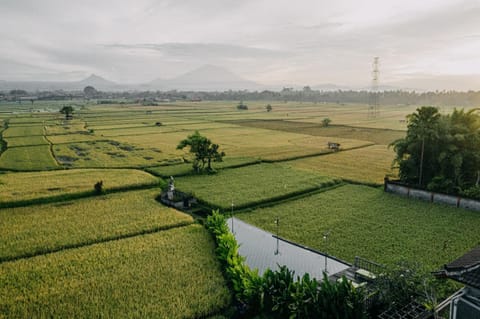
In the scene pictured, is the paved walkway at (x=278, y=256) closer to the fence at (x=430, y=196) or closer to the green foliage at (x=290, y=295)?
the green foliage at (x=290, y=295)

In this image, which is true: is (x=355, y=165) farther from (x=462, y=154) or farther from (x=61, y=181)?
(x=61, y=181)

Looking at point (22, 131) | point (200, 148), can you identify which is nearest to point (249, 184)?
point (200, 148)

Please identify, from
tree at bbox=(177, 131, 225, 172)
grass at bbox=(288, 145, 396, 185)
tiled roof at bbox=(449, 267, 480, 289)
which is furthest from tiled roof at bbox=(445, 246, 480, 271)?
tree at bbox=(177, 131, 225, 172)

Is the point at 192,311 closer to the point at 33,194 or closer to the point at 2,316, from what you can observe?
the point at 2,316

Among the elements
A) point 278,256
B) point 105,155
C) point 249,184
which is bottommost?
point 278,256

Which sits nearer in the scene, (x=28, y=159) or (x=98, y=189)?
(x=98, y=189)

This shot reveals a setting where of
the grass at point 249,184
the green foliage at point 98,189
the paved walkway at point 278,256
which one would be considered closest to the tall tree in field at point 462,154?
the grass at point 249,184

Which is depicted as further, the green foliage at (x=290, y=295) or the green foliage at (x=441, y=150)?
the green foliage at (x=441, y=150)
